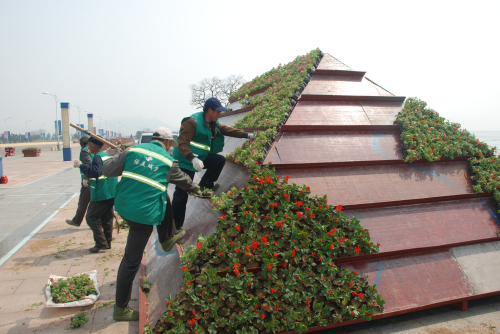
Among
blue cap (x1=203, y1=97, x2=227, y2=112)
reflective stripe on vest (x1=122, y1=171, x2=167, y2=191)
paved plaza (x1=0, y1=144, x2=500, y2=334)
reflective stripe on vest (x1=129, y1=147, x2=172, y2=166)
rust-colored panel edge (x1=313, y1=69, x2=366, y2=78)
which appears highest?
rust-colored panel edge (x1=313, y1=69, x2=366, y2=78)

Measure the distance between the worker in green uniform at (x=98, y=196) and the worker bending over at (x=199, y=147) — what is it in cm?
179

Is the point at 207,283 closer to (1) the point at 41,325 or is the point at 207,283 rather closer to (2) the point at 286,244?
(2) the point at 286,244

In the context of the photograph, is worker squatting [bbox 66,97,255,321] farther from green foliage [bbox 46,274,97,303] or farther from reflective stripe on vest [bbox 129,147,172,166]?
green foliage [bbox 46,274,97,303]

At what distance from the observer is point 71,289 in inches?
162

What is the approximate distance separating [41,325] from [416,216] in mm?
4980

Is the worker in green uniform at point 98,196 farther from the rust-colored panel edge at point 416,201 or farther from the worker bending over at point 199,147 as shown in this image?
the rust-colored panel edge at point 416,201

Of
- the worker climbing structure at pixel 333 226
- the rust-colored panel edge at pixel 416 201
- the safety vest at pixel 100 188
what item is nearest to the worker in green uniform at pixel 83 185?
the safety vest at pixel 100 188

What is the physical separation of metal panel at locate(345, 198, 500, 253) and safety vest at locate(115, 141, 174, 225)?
2.54 meters

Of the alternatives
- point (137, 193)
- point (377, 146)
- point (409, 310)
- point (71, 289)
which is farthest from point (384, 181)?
point (71, 289)

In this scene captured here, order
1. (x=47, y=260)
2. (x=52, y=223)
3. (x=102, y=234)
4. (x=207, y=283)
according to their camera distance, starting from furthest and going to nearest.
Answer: (x=52, y=223), (x=102, y=234), (x=47, y=260), (x=207, y=283)

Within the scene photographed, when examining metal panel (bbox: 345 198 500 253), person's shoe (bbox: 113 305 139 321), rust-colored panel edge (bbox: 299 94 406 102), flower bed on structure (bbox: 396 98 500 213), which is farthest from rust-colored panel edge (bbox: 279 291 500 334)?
rust-colored panel edge (bbox: 299 94 406 102)

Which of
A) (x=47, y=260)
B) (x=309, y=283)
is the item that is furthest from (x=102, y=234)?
(x=309, y=283)

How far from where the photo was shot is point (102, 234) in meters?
5.94

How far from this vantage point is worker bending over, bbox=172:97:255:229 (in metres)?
4.28
